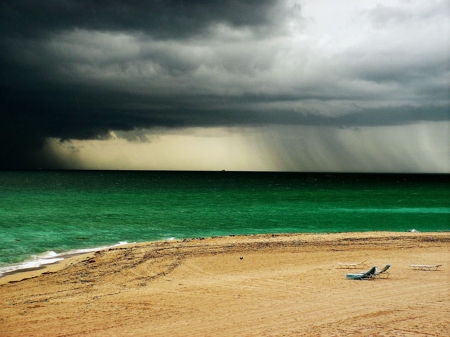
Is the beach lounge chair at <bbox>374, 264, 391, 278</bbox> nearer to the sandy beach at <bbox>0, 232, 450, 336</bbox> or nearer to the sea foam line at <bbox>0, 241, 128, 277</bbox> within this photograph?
the sandy beach at <bbox>0, 232, 450, 336</bbox>

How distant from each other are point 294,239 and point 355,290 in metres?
14.7

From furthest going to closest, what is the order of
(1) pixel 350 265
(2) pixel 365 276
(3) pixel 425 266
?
(1) pixel 350 265 < (3) pixel 425 266 < (2) pixel 365 276

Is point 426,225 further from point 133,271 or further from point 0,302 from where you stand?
point 0,302

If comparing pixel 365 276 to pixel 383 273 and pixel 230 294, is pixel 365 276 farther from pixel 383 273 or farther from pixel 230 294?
pixel 230 294

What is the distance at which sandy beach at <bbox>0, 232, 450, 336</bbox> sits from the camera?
11.8 m

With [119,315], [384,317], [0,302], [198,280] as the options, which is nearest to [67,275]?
[0,302]

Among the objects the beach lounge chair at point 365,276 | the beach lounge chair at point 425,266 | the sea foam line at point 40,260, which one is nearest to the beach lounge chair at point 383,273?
the beach lounge chair at point 365,276

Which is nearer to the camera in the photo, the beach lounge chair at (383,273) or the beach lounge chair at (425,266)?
the beach lounge chair at (383,273)

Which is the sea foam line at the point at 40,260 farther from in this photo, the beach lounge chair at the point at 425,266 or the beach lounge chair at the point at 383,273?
the beach lounge chair at the point at 425,266

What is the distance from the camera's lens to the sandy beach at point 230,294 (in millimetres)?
11766

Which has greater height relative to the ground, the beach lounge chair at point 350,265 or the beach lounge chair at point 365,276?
the beach lounge chair at point 365,276

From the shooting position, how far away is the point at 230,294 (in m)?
15.5

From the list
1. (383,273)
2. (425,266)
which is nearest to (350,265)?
(383,273)

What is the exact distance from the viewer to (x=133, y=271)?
20.2 m
